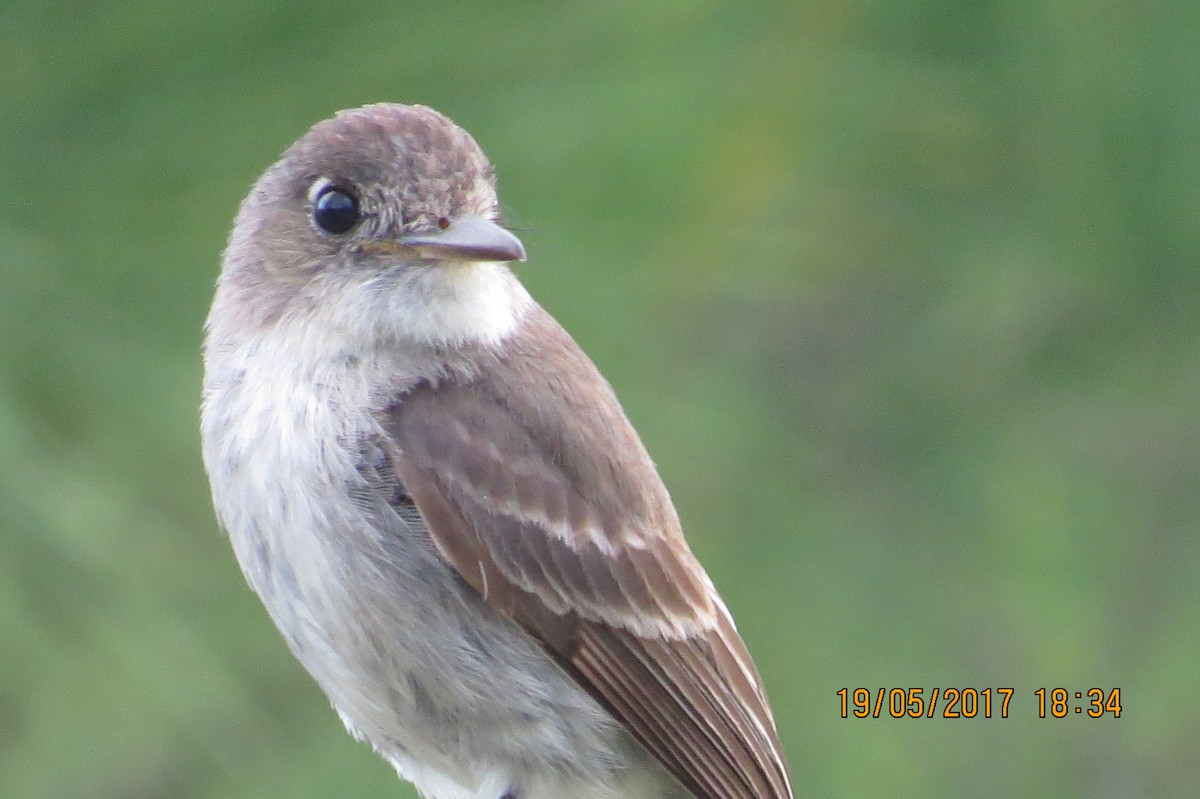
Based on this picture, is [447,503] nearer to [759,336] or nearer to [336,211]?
[336,211]

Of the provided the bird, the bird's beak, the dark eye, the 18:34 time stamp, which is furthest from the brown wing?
the 18:34 time stamp

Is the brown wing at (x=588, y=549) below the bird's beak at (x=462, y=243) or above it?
below

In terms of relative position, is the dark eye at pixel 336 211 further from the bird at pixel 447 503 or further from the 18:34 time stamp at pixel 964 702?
the 18:34 time stamp at pixel 964 702

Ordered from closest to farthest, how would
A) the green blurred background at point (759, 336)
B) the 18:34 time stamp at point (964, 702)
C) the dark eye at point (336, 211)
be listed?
the green blurred background at point (759, 336)
the dark eye at point (336, 211)
the 18:34 time stamp at point (964, 702)

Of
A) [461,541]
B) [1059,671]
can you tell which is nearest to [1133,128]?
[1059,671]

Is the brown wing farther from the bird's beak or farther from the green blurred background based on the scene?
the green blurred background

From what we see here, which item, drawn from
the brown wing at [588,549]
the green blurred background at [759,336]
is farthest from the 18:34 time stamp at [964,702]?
the brown wing at [588,549]
